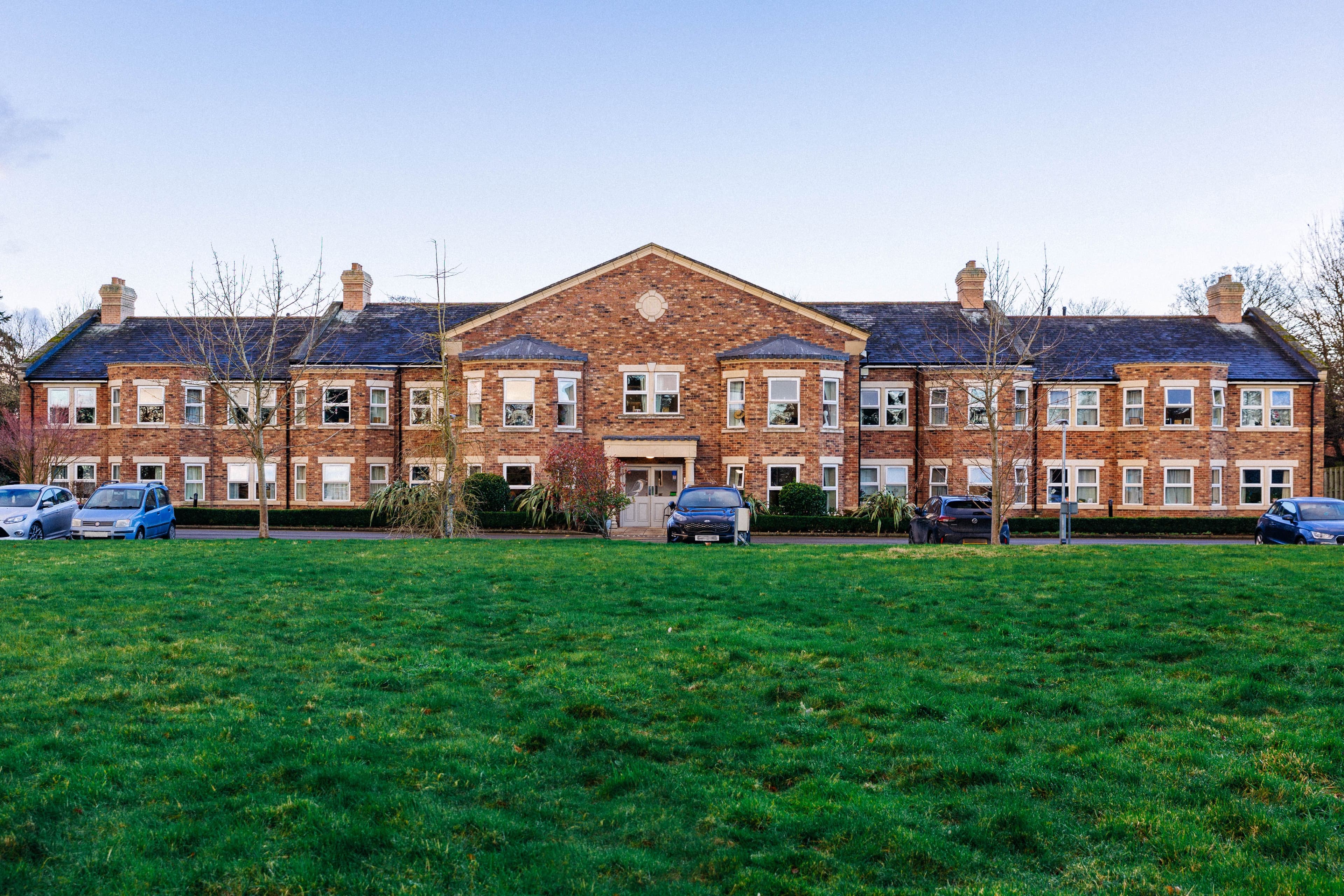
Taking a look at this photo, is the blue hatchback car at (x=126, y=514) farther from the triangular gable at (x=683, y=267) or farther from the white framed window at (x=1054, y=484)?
the white framed window at (x=1054, y=484)

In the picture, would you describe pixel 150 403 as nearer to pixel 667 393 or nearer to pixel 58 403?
pixel 58 403

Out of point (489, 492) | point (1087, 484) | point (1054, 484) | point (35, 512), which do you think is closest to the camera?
point (35, 512)

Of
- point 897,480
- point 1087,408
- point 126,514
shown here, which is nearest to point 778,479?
point 897,480

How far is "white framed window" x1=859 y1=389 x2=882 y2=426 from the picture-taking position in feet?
126

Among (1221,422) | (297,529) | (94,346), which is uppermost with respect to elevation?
(94,346)

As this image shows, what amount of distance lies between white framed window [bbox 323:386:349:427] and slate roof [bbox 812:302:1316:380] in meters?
21.3

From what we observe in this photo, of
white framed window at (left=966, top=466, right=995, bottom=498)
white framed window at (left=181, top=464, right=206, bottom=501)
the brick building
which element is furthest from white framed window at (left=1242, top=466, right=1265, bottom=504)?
white framed window at (left=181, top=464, right=206, bottom=501)

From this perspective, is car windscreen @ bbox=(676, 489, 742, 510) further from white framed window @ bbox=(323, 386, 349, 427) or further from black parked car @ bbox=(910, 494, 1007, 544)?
white framed window @ bbox=(323, 386, 349, 427)

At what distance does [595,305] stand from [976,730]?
30.3 m

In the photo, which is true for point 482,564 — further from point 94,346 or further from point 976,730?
point 94,346

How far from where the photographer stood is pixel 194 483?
39.5 metres

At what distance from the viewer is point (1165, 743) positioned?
267 inches

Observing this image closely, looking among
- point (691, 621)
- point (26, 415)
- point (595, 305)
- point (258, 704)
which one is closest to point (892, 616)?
point (691, 621)

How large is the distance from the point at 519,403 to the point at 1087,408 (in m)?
22.8
